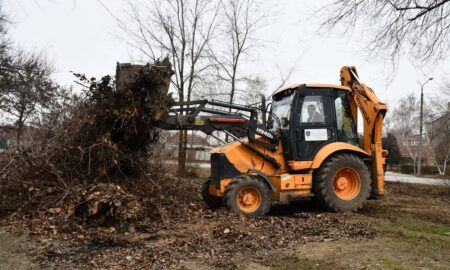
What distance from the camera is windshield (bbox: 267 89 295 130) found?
29.1 ft

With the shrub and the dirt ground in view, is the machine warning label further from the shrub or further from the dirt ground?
the shrub

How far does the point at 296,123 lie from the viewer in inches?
340

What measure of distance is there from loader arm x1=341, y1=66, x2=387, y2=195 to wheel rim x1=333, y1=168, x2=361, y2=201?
49 centimetres

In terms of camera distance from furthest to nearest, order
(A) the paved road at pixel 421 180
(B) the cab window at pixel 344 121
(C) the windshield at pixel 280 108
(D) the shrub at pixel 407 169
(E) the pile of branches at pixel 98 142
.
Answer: (D) the shrub at pixel 407 169 < (A) the paved road at pixel 421 180 < (B) the cab window at pixel 344 121 < (C) the windshield at pixel 280 108 < (E) the pile of branches at pixel 98 142

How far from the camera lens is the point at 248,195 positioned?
8.02 meters

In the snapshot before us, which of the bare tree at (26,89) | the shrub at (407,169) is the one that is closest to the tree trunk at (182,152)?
the bare tree at (26,89)

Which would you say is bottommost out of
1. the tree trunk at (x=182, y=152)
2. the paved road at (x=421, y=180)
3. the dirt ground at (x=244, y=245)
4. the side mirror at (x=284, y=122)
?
the dirt ground at (x=244, y=245)

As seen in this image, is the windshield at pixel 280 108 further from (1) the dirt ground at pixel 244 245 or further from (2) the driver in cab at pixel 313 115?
(1) the dirt ground at pixel 244 245

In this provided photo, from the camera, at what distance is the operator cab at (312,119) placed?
8.61 metres

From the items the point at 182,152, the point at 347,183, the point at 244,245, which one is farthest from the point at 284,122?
the point at 182,152

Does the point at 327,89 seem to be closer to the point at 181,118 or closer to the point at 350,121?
the point at 350,121

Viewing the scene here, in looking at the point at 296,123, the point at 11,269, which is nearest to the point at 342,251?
the point at 296,123

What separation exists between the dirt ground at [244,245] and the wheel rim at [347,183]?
84cm

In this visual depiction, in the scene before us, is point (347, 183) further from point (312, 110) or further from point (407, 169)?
Answer: point (407, 169)
